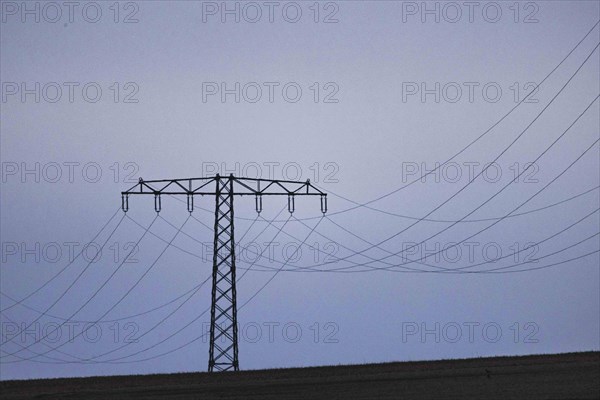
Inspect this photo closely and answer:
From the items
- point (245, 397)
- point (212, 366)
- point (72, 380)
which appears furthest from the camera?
point (212, 366)

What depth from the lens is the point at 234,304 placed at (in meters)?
32.4

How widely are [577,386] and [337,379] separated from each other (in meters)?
2.98

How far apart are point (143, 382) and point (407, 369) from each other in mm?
3853

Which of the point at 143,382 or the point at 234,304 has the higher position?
the point at 234,304

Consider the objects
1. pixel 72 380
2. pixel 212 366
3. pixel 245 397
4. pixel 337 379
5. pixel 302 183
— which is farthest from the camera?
pixel 302 183

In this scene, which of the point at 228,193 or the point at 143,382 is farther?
the point at 228,193

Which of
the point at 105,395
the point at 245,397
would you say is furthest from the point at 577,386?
the point at 105,395

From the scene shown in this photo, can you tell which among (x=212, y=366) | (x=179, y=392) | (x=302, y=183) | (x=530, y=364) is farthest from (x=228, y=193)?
(x=179, y=392)

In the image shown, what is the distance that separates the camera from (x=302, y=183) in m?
34.3

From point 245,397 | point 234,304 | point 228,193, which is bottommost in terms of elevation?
point 245,397

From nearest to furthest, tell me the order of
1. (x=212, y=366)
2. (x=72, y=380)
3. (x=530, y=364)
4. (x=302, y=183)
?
(x=72, y=380) < (x=530, y=364) < (x=212, y=366) < (x=302, y=183)

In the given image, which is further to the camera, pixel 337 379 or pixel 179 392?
pixel 337 379

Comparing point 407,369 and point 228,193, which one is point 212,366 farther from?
point 407,369

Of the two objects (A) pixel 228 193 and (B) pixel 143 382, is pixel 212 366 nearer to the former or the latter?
(A) pixel 228 193
